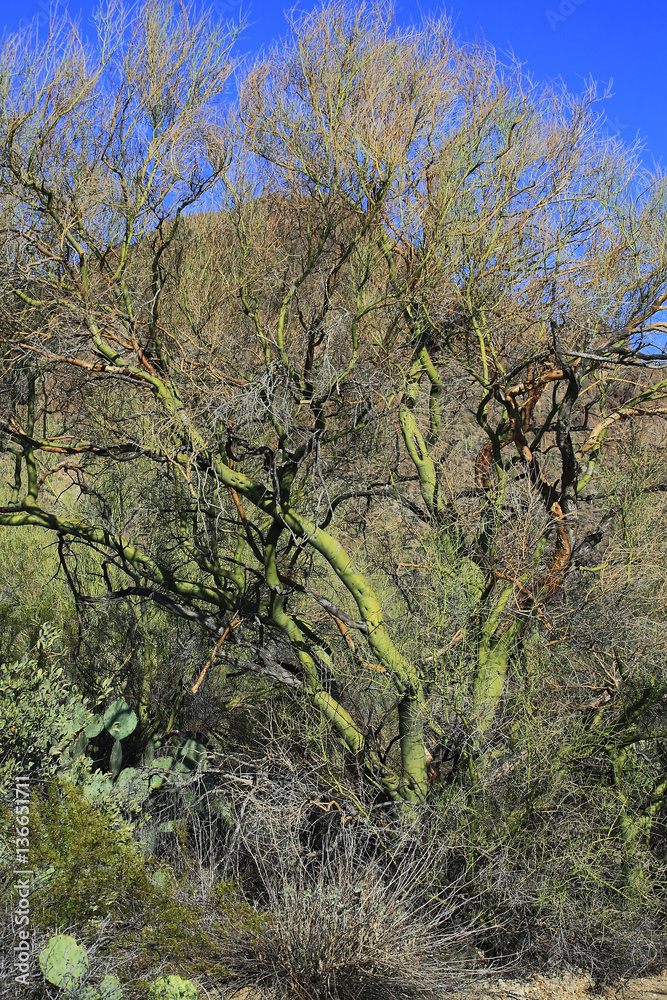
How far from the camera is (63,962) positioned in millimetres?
3996

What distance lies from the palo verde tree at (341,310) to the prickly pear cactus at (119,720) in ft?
3.93

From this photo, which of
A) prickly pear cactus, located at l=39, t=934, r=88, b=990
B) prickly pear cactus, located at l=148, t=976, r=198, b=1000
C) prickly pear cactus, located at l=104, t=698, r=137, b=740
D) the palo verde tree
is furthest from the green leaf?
prickly pear cactus, located at l=148, t=976, r=198, b=1000

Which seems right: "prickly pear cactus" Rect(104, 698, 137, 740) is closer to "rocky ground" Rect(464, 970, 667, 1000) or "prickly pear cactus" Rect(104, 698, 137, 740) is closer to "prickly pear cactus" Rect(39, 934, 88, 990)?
"prickly pear cactus" Rect(39, 934, 88, 990)

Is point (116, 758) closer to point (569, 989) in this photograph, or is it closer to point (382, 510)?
point (382, 510)

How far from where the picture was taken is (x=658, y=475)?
6539 millimetres

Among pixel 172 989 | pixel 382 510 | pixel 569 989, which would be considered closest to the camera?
pixel 172 989

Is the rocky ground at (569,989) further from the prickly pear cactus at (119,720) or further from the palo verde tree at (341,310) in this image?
the prickly pear cactus at (119,720)

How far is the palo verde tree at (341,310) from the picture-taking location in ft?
18.2

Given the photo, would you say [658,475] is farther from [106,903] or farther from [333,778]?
[106,903]

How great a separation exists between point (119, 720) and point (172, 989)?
3.25 meters

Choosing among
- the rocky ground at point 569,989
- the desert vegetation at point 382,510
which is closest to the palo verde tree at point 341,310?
the desert vegetation at point 382,510

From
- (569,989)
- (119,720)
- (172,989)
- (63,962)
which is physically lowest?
(569,989)

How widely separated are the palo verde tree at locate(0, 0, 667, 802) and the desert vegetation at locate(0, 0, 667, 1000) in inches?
1.4

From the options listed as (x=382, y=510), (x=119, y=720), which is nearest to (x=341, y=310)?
(x=382, y=510)
